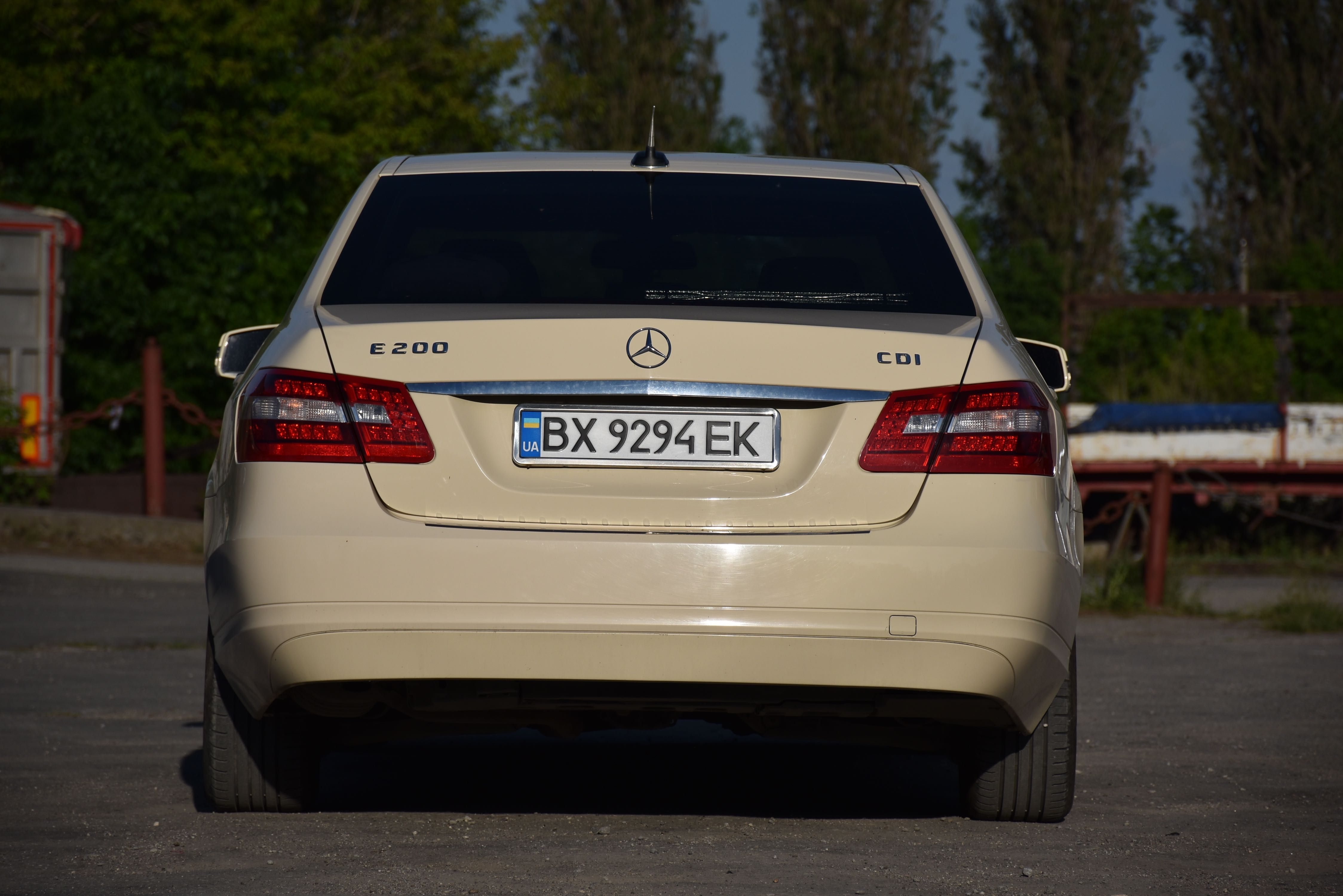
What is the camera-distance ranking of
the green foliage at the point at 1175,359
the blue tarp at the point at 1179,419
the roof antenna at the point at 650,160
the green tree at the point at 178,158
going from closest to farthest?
the roof antenna at the point at 650,160 → the blue tarp at the point at 1179,419 → the green foliage at the point at 1175,359 → the green tree at the point at 178,158

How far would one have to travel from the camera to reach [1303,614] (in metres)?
11.0

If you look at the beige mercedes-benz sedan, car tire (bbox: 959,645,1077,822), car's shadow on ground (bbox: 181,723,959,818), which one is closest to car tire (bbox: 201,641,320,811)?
car's shadow on ground (bbox: 181,723,959,818)

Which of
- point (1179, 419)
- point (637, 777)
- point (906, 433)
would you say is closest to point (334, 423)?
point (906, 433)

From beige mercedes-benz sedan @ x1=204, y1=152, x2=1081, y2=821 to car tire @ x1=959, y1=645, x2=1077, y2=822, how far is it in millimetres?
352

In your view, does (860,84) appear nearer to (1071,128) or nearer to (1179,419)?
(1071,128)

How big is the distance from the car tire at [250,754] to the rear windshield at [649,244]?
1014 mm

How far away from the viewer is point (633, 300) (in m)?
4.08

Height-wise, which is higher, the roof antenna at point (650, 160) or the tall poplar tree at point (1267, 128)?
the tall poplar tree at point (1267, 128)

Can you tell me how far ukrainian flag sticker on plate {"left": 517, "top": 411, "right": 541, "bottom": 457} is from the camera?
12.5ft

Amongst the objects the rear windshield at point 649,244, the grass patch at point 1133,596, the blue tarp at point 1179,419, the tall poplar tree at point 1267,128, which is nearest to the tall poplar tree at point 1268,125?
the tall poplar tree at point 1267,128

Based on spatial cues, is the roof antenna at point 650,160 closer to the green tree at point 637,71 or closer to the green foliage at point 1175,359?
the green foliage at point 1175,359

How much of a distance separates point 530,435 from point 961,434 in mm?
912

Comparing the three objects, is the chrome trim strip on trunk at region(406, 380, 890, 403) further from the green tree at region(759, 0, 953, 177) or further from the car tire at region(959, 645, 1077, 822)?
the green tree at region(759, 0, 953, 177)

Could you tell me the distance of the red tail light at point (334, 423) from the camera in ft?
12.5
